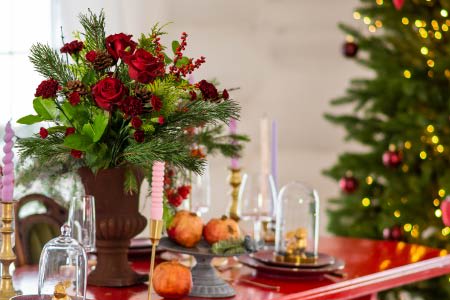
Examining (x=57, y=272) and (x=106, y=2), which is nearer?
(x=57, y=272)

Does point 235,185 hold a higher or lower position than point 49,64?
lower

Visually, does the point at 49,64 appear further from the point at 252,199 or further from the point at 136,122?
the point at 252,199

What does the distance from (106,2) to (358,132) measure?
1.36m

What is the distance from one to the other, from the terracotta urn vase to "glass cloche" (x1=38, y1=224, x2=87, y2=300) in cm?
26

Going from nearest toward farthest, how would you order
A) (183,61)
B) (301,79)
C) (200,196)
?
1. (183,61)
2. (200,196)
3. (301,79)

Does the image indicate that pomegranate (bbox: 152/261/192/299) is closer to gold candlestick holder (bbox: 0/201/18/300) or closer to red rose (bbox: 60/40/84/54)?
gold candlestick holder (bbox: 0/201/18/300)

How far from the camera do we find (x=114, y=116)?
1914 mm

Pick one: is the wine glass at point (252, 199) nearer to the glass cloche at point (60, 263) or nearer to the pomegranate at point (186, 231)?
the pomegranate at point (186, 231)

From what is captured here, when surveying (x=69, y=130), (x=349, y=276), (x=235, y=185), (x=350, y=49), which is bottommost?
(x=349, y=276)

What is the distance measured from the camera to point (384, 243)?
9.80 feet

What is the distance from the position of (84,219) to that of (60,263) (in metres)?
0.22

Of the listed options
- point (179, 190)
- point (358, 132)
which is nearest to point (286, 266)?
point (179, 190)

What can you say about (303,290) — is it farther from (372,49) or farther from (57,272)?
(372,49)

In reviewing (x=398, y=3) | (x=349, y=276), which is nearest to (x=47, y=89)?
(x=349, y=276)
